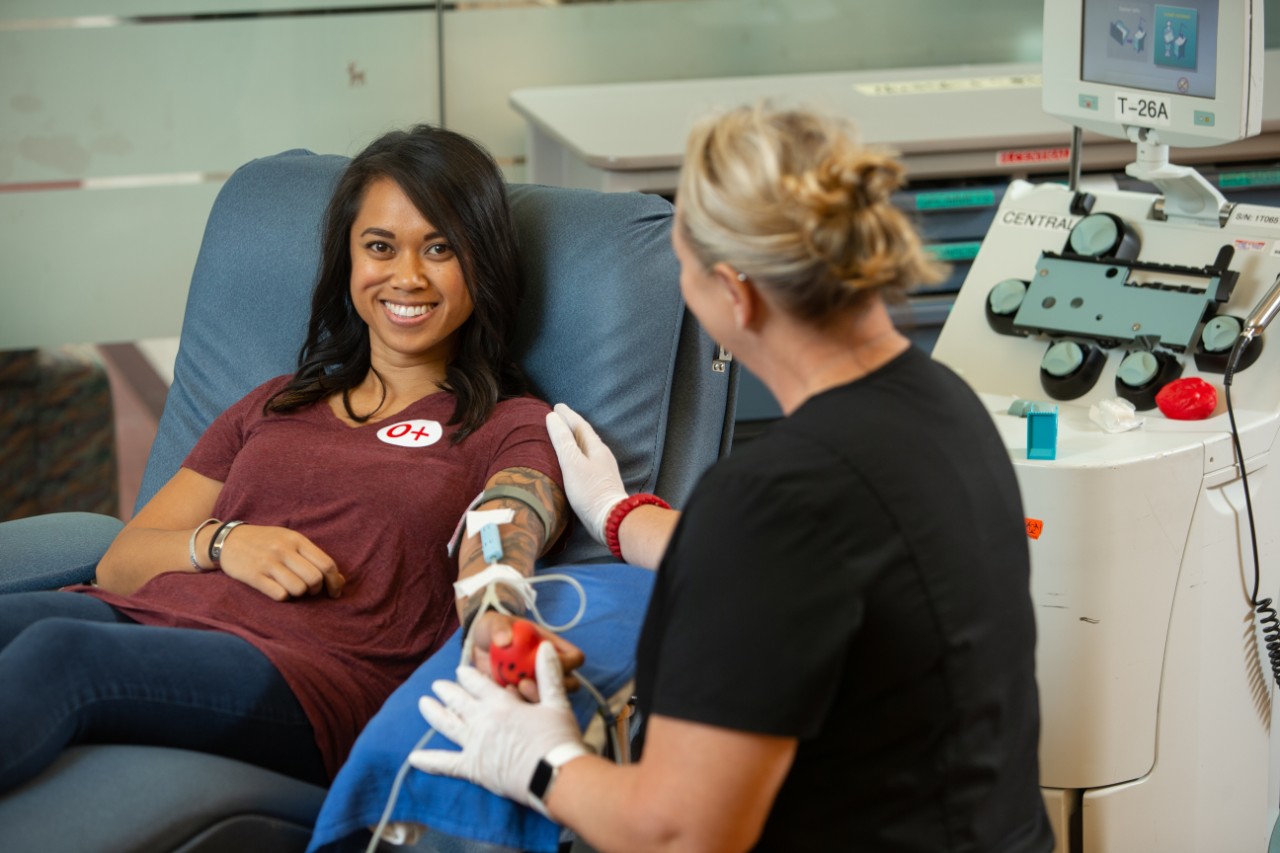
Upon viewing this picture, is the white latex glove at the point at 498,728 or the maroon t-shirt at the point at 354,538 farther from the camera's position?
the maroon t-shirt at the point at 354,538

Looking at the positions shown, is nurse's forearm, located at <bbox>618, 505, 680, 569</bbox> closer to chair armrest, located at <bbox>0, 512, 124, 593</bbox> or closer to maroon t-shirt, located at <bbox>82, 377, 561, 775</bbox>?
maroon t-shirt, located at <bbox>82, 377, 561, 775</bbox>

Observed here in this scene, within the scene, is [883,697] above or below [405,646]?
above

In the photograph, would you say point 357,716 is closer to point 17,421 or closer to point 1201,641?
point 1201,641

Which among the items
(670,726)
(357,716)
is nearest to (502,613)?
(357,716)

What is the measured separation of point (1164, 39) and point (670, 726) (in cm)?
137

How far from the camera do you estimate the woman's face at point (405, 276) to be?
1.84 m

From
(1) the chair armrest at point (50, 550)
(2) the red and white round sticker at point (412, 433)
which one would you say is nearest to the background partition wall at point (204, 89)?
(1) the chair armrest at point (50, 550)

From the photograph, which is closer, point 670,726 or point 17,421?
point 670,726

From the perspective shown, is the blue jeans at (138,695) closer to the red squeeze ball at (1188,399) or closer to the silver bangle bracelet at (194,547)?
the silver bangle bracelet at (194,547)

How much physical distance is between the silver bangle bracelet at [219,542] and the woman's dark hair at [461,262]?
21 centimetres

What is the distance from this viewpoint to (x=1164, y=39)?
1.94 m

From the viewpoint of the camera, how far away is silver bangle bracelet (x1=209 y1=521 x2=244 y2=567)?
5.69 feet

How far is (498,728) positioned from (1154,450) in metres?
0.95

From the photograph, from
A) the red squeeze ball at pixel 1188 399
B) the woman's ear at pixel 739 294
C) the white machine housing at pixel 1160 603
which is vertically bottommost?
the white machine housing at pixel 1160 603
